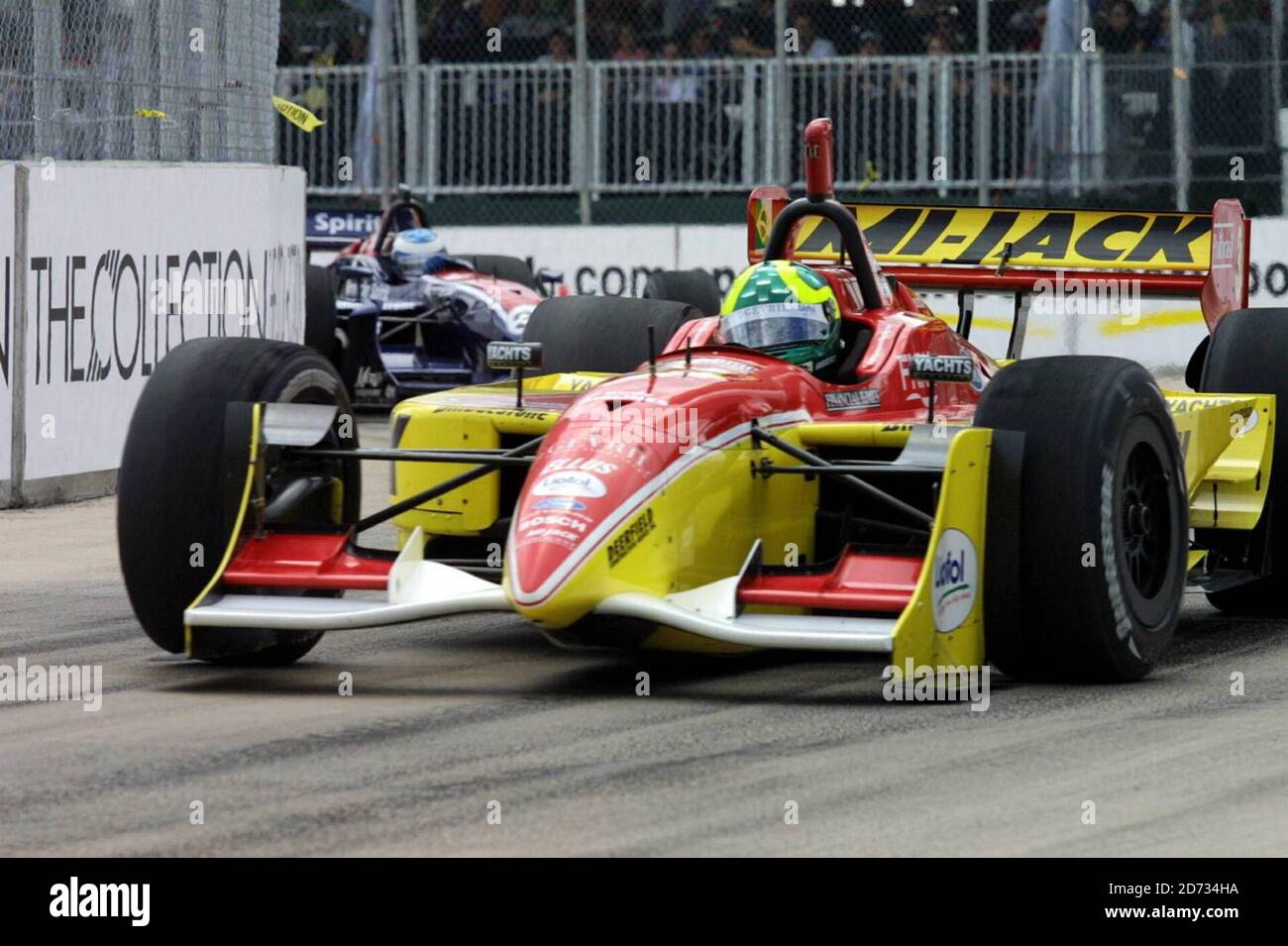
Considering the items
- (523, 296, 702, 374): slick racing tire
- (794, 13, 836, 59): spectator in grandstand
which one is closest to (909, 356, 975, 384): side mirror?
(523, 296, 702, 374): slick racing tire

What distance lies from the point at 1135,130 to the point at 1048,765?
14.5m

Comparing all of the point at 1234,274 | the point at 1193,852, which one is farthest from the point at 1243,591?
the point at 1193,852

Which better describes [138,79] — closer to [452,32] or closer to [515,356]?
[515,356]

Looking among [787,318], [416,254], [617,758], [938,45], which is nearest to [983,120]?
[938,45]

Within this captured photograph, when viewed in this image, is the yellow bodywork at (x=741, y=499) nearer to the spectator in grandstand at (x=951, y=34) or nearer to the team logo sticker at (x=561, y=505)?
the team logo sticker at (x=561, y=505)

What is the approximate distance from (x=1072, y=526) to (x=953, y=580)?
16.0 inches

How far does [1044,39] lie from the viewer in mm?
20047

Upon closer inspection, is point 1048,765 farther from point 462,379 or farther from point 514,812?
point 462,379

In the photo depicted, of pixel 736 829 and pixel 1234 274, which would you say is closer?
pixel 736 829

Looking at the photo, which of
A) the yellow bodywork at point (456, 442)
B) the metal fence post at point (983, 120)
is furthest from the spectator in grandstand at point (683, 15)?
the yellow bodywork at point (456, 442)

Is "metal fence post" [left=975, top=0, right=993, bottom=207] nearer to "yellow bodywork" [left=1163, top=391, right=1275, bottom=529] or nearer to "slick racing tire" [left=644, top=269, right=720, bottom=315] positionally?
"slick racing tire" [left=644, top=269, right=720, bottom=315]

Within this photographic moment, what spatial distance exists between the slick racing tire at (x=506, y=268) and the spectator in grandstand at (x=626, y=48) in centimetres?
301

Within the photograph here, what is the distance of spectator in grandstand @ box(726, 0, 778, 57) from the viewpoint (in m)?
21.1

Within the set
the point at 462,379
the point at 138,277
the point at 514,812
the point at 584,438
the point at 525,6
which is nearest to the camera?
the point at 514,812
